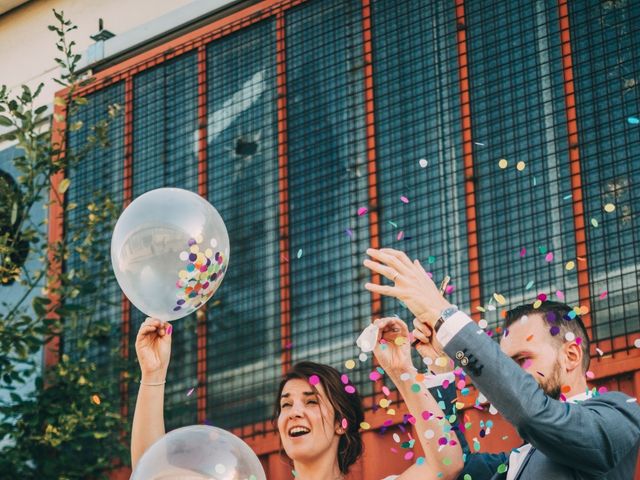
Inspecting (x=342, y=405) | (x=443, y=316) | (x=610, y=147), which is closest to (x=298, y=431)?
(x=342, y=405)

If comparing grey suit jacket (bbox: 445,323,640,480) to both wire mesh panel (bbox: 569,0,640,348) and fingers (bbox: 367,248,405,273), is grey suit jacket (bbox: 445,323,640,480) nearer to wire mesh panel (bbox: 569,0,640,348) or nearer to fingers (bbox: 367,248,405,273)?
fingers (bbox: 367,248,405,273)

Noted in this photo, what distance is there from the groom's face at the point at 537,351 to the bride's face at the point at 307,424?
2.27 ft

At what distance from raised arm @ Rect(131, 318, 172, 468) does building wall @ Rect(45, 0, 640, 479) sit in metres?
1.15

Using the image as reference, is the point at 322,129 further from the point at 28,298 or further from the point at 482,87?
the point at 28,298

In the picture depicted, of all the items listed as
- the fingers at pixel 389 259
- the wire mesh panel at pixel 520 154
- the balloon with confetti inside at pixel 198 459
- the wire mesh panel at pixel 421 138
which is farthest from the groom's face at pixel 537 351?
the wire mesh panel at pixel 421 138

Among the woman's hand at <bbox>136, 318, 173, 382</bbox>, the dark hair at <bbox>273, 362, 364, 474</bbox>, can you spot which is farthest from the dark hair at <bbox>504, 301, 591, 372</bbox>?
the woman's hand at <bbox>136, 318, 173, 382</bbox>

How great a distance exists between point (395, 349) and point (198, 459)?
528mm

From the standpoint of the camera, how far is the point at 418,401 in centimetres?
295

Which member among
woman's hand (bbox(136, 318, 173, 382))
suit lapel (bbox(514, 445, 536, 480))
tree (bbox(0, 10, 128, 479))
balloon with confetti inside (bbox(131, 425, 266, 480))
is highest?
tree (bbox(0, 10, 128, 479))

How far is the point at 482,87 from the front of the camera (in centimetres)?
493

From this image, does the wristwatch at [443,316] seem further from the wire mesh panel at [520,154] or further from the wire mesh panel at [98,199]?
the wire mesh panel at [98,199]

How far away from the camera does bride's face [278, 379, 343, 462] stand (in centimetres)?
329

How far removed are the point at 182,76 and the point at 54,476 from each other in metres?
1.99

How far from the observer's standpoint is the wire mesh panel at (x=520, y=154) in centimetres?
460
